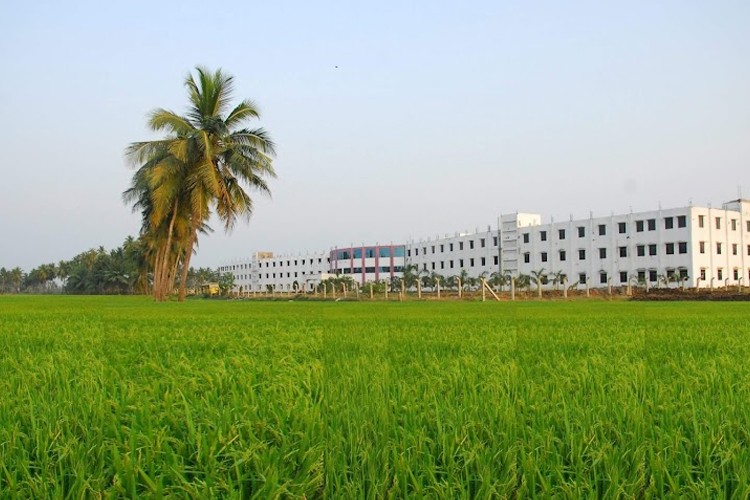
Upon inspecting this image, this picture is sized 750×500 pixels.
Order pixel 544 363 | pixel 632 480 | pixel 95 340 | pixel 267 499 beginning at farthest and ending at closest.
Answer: pixel 95 340 < pixel 544 363 < pixel 632 480 < pixel 267 499

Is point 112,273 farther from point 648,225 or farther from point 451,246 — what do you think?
point 648,225

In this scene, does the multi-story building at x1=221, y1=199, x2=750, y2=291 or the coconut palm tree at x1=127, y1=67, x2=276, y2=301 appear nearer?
the coconut palm tree at x1=127, y1=67, x2=276, y2=301

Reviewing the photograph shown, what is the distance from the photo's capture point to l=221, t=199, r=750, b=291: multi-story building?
49219 millimetres

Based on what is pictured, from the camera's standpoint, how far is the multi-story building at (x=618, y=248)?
49219 mm

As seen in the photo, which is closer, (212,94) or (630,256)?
(212,94)

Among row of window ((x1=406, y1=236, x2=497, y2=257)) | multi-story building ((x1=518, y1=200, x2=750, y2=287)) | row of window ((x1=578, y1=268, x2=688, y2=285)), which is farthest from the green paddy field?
row of window ((x1=406, y1=236, x2=497, y2=257))

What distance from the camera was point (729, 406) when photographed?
2742mm

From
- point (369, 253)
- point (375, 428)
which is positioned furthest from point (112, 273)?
point (375, 428)

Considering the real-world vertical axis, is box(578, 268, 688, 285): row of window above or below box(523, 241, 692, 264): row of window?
below

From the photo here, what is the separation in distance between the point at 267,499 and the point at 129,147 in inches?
933

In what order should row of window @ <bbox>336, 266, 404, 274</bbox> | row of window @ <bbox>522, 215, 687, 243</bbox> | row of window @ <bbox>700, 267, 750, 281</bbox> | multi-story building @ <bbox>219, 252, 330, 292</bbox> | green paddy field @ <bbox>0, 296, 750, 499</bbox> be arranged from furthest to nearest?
multi-story building @ <bbox>219, 252, 330, 292</bbox>
row of window @ <bbox>336, 266, 404, 274</bbox>
row of window @ <bbox>522, 215, 687, 243</bbox>
row of window @ <bbox>700, 267, 750, 281</bbox>
green paddy field @ <bbox>0, 296, 750, 499</bbox>

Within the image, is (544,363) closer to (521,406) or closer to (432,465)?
(521,406)

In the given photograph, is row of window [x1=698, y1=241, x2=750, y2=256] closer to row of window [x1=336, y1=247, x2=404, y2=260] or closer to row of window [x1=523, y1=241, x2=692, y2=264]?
row of window [x1=523, y1=241, x2=692, y2=264]

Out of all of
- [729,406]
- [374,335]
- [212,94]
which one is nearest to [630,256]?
[212,94]
